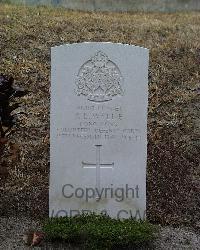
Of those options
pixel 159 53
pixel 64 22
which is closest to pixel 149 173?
pixel 159 53

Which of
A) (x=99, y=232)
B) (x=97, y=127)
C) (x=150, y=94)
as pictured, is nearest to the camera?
(x=99, y=232)

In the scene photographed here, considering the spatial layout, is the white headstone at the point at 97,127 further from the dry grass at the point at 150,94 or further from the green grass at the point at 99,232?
the dry grass at the point at 150,94

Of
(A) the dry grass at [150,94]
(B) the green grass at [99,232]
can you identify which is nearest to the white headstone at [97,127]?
(B) the green grass at [99,232]

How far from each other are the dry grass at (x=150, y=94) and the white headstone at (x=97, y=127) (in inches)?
15.9

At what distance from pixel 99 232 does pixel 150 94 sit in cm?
317

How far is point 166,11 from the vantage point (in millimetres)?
12328

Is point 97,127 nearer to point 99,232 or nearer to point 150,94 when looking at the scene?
point 99,232

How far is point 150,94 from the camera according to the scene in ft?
27.3

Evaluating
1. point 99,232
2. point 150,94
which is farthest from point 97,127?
point 150,94

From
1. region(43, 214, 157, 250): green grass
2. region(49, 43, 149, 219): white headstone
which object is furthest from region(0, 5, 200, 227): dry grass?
region(43, 214, 157, 250): green grass

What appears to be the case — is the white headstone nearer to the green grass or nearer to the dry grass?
the green grass

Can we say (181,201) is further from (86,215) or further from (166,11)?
(166,11)

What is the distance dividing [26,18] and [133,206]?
494cm

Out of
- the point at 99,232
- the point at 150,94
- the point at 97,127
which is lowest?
the point at 99,232
